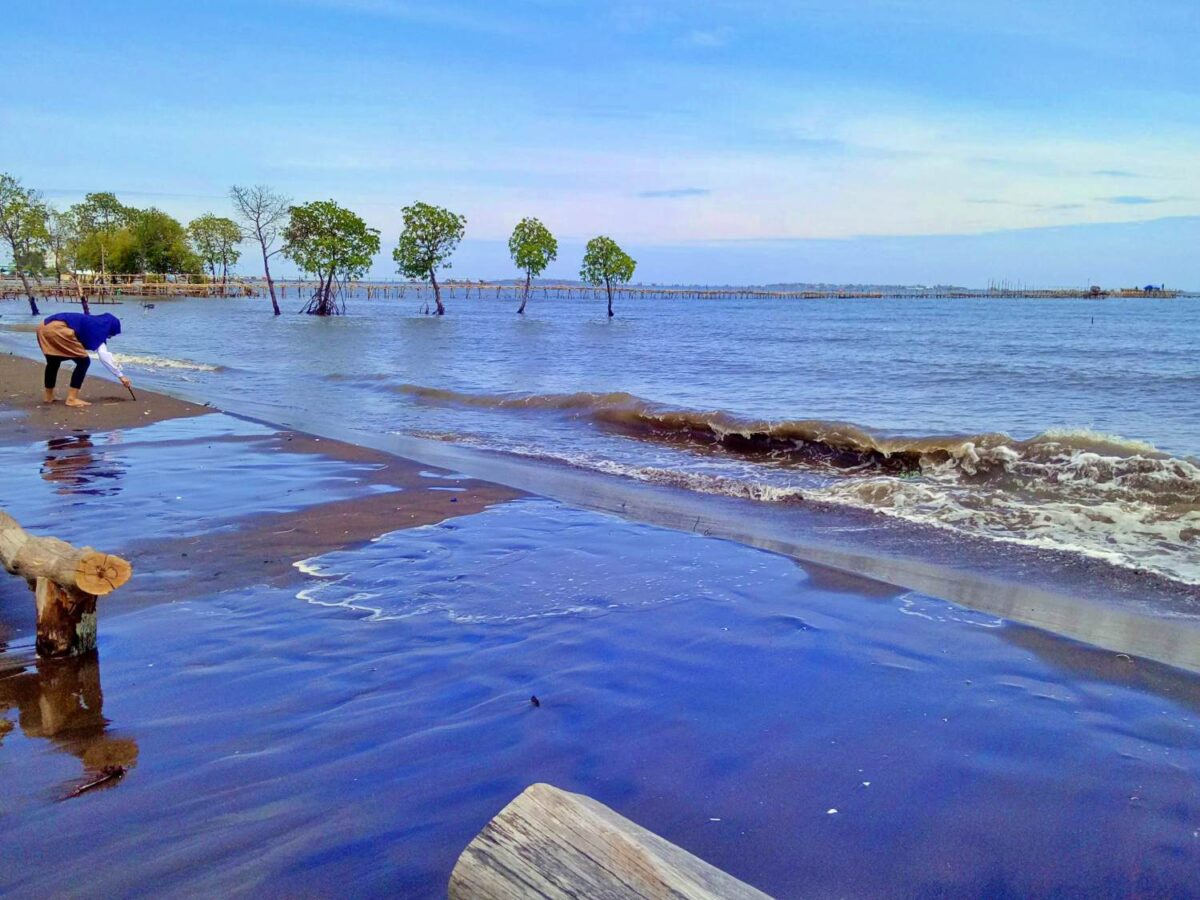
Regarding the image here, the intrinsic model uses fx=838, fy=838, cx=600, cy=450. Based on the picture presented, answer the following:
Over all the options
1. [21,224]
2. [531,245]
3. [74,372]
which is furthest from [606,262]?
[74,372]

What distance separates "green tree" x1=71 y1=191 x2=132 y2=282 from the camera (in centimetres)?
7531

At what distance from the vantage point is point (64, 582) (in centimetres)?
375

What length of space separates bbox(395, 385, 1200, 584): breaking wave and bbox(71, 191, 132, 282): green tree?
7791 centimetres

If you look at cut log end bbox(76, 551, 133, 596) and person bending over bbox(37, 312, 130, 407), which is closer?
cut log end bbox(76, 551, 133, 596)

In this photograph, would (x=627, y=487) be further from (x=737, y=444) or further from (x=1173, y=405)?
(x=1173, y=405)

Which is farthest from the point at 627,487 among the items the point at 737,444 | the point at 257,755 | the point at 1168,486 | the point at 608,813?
the point at 608,813

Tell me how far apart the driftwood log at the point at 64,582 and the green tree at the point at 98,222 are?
3234 inches

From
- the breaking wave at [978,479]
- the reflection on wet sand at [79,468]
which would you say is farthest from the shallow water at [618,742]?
the reflection on wet sand at [79,468]

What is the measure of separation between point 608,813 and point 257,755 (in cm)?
190

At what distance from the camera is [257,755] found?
305 centimetres

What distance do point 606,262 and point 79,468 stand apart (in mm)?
58074

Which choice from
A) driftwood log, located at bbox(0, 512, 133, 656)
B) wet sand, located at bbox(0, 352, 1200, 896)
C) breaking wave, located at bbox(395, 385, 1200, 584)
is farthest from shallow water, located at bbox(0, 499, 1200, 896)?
breaking wave, located at bbox(395, 385, 1200, 584)

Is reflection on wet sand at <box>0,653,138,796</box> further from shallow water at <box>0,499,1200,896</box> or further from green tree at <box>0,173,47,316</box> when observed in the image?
green tree at <box>0,173,47,316</box>

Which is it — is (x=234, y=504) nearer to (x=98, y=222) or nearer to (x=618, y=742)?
→ (x=618, y=742)
